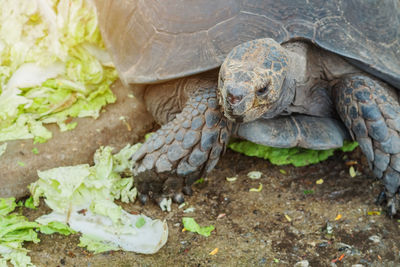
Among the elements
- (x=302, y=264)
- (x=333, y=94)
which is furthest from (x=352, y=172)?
(x=302, y=264)

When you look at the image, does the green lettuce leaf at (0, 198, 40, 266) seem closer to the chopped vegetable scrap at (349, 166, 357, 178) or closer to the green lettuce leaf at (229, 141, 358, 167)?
the green lettuce leaf at (229, 141, 358, 167)

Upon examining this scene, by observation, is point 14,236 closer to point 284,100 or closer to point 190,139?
point 190,139

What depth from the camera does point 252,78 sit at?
2484mm

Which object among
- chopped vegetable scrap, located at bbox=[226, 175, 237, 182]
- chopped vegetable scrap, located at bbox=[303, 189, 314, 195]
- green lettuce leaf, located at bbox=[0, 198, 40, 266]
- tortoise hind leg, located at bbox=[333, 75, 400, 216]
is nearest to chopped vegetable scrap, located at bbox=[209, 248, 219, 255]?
chopped vegetable scrap, located at bbox=[226, 175, 237, 182]

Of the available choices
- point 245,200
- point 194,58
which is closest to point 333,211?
point 245,200

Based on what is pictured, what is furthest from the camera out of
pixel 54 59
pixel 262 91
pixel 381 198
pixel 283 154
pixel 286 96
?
pixel 54 59

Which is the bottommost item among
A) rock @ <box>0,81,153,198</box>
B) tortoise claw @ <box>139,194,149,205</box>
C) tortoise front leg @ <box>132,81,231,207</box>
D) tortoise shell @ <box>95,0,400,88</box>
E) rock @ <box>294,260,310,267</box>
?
rock @ <box>294,260,310,267</box>

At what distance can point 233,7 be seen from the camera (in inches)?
117

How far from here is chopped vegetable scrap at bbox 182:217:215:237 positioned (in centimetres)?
291

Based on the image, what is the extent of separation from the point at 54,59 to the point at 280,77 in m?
2.22

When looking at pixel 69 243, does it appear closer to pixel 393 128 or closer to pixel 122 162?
pixel 122 162

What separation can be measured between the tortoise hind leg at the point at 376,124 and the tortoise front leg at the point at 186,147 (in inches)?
30.9

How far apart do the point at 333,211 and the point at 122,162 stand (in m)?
1.50

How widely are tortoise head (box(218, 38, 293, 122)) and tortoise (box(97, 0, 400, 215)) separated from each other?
17 mm
